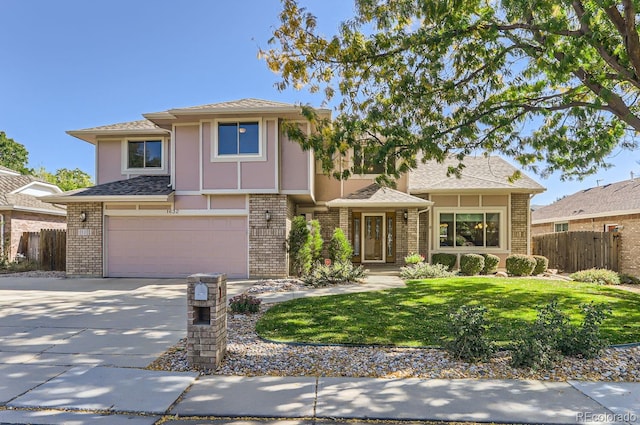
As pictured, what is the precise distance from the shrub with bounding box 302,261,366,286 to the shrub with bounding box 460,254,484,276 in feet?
15.0

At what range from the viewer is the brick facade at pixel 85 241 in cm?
1327

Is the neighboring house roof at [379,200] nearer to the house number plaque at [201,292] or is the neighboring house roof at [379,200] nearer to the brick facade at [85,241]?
the brick facade at [85,241]

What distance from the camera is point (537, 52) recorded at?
6.79 m

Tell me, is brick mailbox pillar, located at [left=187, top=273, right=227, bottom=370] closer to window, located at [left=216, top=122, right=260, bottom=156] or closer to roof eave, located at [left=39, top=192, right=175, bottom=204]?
window, located at [left=216, top=122, right=260, bottom=156]

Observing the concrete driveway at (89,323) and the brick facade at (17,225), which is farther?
the brick facade at (17,225)

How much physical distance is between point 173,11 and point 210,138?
390 centimetres

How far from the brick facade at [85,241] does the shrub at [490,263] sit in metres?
14.7

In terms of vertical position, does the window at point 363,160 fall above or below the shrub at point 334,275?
above

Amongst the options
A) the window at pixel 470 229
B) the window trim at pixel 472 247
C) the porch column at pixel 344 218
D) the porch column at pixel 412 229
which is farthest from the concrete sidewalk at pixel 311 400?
the window at pixel 470 229

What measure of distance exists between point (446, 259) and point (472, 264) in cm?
109

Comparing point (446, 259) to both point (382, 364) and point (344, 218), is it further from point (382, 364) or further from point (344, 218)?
point (382, 364)

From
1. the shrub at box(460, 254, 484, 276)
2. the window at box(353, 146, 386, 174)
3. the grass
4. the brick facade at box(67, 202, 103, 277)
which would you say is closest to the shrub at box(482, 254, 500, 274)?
the shrub at box(460, 254, 484, 276)

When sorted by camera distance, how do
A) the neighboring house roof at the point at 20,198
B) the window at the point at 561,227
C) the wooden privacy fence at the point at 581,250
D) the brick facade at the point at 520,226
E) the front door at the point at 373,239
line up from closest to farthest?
the wooden privacy fence at the point at 581,250, the brick facade at the point at 520,226, the front door at the point at 373,239, the neighboring house roof at the point at 20,198, the window at the point at 561,227

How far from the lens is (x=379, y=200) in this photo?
46.0ft
